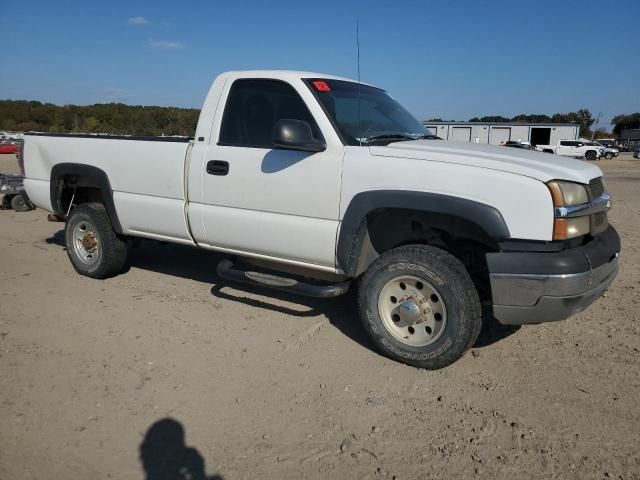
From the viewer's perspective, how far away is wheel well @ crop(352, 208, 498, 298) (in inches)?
146

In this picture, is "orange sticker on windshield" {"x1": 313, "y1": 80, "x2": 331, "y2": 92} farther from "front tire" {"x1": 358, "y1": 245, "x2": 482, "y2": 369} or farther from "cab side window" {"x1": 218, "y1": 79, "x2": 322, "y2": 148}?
"front tire" {"x1": 358, "y1": 245, "x2": 482, "y2": 369}

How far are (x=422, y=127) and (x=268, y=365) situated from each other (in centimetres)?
264

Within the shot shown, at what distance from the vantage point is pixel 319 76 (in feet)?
14.5

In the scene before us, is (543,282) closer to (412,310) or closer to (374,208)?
(412,310)

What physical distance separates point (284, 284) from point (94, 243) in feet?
8.77

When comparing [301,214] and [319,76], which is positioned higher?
[319,76]

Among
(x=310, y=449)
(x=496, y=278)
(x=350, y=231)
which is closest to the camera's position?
(x=310, y=449)

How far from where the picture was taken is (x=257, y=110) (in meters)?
4.39

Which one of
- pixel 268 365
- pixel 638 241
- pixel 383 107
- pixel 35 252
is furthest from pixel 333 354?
pixel 638 241

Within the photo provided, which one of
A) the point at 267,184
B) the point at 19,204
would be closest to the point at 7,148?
the point at 19,204

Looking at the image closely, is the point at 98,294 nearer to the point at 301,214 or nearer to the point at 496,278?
the point at 301,214

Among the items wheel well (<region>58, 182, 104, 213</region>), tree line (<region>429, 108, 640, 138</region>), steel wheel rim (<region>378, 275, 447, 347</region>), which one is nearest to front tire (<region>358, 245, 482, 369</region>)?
steel wheel rim (<region>378, 275, 447, 347</region>)

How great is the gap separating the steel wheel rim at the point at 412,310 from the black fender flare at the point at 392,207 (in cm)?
34

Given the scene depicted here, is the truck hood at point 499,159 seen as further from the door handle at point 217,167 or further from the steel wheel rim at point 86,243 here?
the steel wheel rim at point 86,243
